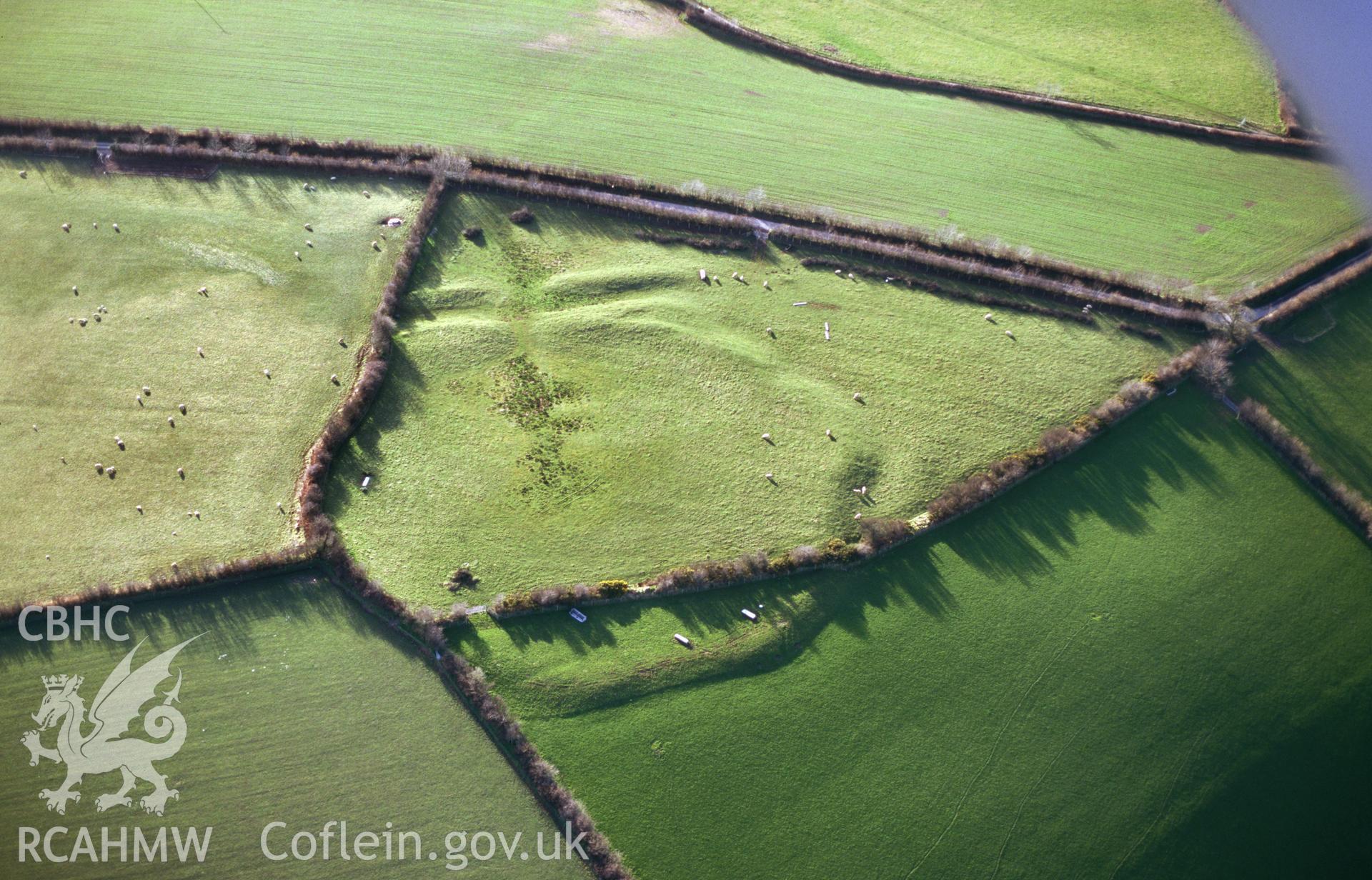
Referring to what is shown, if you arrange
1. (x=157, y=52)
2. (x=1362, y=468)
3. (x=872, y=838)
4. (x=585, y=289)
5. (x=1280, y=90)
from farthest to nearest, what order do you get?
(x=157, y=52), (x=1280, y=90), (x=585, y=289), (x=1362, y=468), (x=872, y=838)

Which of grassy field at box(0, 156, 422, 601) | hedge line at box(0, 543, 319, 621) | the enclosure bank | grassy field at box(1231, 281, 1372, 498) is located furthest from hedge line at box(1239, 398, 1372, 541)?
the enclosure bank

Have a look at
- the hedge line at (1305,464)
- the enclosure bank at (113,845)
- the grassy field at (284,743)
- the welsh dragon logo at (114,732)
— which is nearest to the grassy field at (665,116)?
the hedge line at (1305,464)

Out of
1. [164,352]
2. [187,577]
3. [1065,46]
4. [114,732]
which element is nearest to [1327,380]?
[1065,46]

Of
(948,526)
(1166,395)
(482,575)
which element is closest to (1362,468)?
(1166,395)

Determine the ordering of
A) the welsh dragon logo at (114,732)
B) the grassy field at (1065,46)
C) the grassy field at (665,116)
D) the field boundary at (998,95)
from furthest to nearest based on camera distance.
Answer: the grassy field at (1065,46) → the field boundary at (998,95) → the grassy field at (665,116) → the welsh dragon logo at (114,732)

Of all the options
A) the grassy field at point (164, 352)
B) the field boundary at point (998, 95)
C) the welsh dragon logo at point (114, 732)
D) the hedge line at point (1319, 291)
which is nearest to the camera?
the welsh dragon logo at point (114, 732)

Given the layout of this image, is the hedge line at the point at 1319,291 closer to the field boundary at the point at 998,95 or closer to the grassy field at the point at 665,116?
the grassy field at the point at 665,116

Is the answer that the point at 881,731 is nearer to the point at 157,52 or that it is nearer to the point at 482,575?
the point at 482,575
